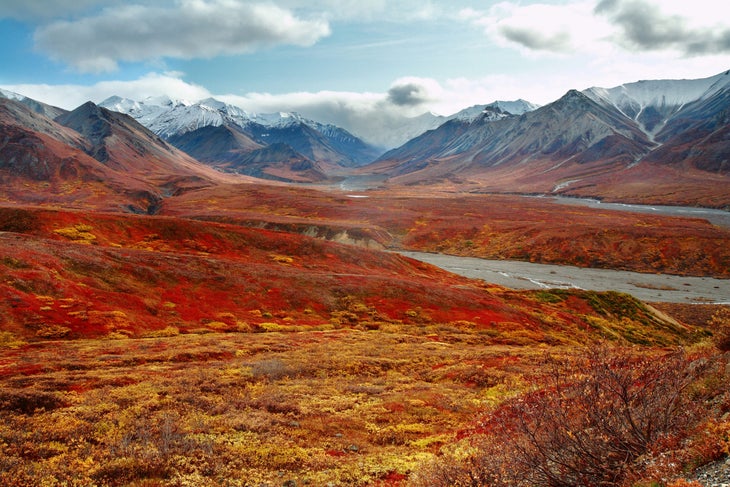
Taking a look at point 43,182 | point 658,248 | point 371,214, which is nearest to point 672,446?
point 658,248

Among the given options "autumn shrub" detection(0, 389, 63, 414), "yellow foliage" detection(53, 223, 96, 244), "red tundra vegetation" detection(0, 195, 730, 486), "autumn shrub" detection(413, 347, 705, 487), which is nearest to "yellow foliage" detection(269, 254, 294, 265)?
"red tundra vegetation" detection(0, 195, 730, 486)

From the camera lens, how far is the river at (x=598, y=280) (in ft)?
242

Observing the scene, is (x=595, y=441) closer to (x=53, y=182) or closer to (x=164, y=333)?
(x=164, y=333)

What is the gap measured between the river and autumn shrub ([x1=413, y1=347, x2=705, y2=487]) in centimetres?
7107

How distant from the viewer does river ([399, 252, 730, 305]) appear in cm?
7369

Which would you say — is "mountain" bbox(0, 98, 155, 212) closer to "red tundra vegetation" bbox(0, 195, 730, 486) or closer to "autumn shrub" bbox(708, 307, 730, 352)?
"red tundra vegetation" bbox(0, 195, 730, 486)

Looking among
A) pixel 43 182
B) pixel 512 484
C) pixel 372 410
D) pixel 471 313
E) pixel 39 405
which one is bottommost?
pixel 471 313

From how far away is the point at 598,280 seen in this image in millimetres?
84938

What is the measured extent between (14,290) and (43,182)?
18881 cm

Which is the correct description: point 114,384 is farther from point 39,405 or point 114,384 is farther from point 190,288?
point 190,288

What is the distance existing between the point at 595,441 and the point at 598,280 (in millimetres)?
87153

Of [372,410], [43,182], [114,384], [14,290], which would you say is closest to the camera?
[372,410]

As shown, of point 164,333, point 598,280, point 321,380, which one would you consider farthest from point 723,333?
point 598,280

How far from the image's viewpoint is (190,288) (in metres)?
43.4
